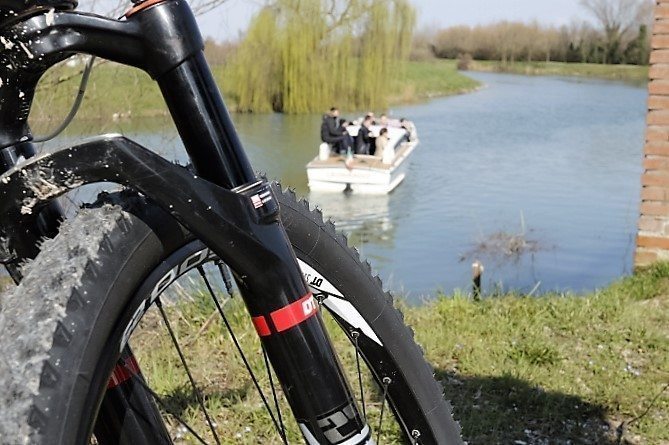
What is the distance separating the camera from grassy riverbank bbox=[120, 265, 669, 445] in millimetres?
3213

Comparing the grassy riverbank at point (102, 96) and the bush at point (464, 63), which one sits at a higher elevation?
the grassy riverbank at point (102, 96)

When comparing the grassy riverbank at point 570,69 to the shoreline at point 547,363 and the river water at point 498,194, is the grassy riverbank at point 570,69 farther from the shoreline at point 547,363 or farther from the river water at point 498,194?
the shoreline at point 547,363

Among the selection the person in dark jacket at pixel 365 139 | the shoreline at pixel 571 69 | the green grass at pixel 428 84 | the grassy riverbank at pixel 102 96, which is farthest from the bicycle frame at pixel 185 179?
the shoreline at pixel 571 69

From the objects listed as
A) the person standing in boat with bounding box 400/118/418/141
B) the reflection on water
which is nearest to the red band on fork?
the reflection on water

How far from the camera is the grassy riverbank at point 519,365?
3.21 metres

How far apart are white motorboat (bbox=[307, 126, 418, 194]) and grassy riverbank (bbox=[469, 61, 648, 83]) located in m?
24.4

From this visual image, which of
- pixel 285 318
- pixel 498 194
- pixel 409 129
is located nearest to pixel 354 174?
pixel 409 129

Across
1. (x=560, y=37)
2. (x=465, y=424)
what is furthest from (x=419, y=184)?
(x=560, y=37)

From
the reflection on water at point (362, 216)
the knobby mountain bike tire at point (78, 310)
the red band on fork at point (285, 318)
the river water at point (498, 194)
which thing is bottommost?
the reflection on water at point (362, 216)

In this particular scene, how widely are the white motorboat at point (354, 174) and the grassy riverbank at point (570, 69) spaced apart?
24.4m

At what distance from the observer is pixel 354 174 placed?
2100 cm

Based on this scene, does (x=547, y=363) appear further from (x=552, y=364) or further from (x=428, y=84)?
(x=428, y=84)

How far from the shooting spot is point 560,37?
53938mm

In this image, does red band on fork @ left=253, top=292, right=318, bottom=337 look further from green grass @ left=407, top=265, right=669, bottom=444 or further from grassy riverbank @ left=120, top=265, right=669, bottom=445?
green grass @ left=407, top=265, right=669, bottom=444
